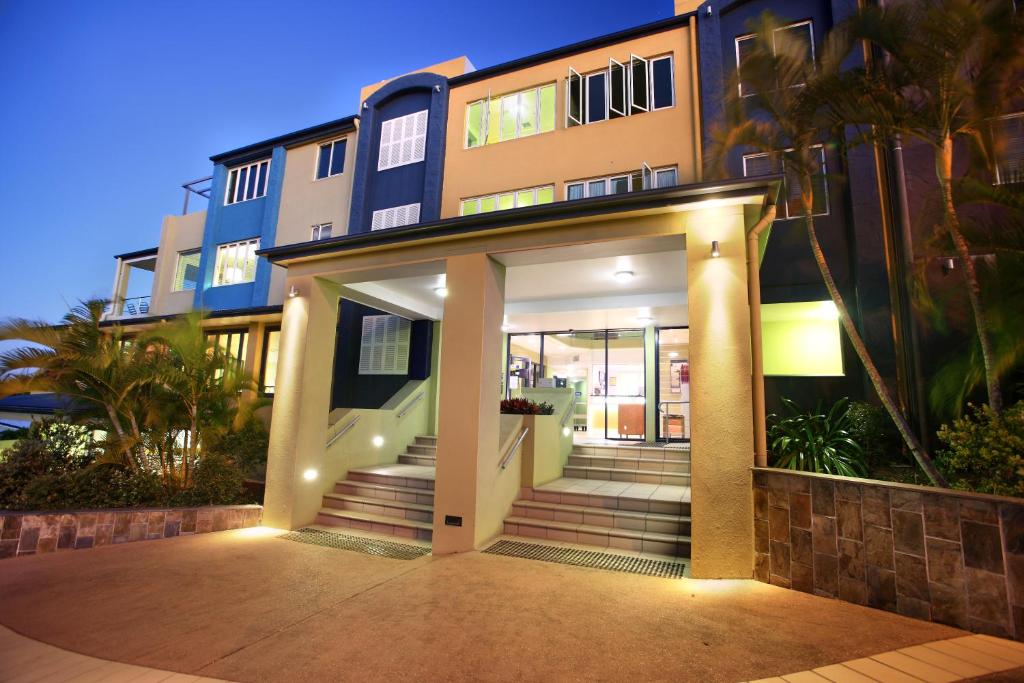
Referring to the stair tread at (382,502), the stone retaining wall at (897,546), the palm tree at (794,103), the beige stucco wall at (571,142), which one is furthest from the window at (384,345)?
the stone retaining wall at (897,546)

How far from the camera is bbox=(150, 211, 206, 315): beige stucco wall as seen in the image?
1630cm

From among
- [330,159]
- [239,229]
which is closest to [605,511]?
[330,159]

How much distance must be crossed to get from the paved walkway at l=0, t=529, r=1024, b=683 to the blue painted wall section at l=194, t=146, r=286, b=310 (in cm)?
974

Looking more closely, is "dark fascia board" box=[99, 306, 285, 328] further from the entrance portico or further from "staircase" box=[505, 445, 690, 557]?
"staircase" box=[505, 445, 690, 557]

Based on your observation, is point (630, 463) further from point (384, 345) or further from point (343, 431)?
point (384, 345)

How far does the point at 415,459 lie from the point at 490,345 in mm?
4198

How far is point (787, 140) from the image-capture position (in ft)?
19.6

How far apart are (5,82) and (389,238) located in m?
71.7

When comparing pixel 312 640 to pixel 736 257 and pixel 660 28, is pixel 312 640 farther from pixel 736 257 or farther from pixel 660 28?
pixel 660 28

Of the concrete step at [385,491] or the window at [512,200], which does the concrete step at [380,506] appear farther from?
the window at [512,200]

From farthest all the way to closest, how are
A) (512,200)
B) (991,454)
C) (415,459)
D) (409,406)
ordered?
(512,200), (409,406), (415,459), (991,454)

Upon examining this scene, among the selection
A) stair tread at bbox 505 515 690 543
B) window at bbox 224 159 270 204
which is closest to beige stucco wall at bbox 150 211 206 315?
window at bbox 224 159 270 204

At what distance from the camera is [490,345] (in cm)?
620

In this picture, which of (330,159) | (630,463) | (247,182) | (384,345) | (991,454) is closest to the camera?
(991,454)
